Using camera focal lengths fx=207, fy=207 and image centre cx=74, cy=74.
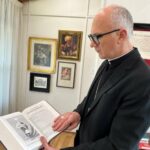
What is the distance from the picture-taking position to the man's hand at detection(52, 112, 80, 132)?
114 centimetres

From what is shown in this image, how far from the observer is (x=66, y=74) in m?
3.38

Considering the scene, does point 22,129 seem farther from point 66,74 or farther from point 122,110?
point 66,74

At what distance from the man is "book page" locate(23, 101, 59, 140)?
0.15 m

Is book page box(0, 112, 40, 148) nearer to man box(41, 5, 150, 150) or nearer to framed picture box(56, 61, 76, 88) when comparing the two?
man box(41, 5, 150, 150)

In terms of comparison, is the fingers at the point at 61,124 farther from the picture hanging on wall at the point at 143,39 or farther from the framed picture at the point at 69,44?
the framed picture at the point at 69,44

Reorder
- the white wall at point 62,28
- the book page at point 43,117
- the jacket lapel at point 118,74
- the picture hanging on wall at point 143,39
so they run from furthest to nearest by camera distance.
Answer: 1. the white wall at point 62,28
2. the picture hanging on wall at point 143,39
3. the book page at point 43,117
4. the jacket lapel at point 118,74

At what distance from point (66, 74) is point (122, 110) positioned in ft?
8.34

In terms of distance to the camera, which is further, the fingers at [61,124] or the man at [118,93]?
the fingers at [61,124]

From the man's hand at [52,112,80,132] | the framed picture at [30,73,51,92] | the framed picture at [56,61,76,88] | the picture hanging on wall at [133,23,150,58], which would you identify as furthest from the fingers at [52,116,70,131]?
the framed picture at [30,73,51,92]

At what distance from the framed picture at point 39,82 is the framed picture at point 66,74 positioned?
0.64 ft

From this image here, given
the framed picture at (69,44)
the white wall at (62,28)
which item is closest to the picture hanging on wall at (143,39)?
the white wall at (62,28)

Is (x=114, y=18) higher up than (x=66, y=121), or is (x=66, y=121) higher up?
(x=114, y=18)

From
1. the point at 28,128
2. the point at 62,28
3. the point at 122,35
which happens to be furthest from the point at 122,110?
the point at 62,28

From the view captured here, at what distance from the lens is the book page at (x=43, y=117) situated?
4.01ft
